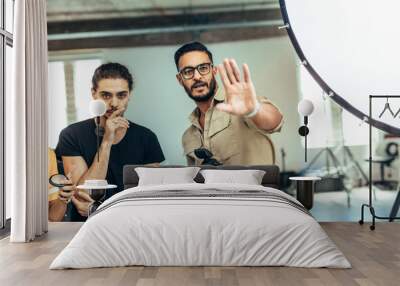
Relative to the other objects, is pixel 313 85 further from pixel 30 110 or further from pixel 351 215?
pixel 30 110

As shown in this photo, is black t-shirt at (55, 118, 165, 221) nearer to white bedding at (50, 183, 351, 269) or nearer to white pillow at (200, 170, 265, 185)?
white pillow at (200, 170, 265, 185)

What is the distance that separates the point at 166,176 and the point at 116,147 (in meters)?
0.91

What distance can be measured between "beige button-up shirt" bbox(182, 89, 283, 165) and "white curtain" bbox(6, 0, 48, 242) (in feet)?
6.24

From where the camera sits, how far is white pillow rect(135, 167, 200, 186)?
21.1ft

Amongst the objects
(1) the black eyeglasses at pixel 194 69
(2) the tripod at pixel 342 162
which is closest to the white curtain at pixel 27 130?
(1) the black eyeglasses at pixel 194 69

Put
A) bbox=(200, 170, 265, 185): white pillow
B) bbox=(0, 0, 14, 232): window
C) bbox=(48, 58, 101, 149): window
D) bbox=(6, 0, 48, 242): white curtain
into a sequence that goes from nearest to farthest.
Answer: bbox=(6, 0, 48, 242): white curtain < bbox=(0, 0, 14, 232): window < bbox=(200, 170, 265, 185): white pillow < bbox=(48, 58, 101, 149): window

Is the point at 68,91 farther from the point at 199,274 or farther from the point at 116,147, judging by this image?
the point at 199,274

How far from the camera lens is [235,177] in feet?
21.0

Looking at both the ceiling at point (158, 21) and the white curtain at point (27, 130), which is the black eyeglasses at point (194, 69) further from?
the white curtain at point (27, 130)

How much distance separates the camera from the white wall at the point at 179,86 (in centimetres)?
695

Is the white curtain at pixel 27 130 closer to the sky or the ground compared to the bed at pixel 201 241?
closer to the sky

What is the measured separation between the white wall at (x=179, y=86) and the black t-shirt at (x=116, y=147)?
0.12 meters

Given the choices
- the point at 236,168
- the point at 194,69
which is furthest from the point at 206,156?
the point at 194,69

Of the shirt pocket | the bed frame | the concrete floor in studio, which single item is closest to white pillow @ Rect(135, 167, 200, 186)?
the bed frame
